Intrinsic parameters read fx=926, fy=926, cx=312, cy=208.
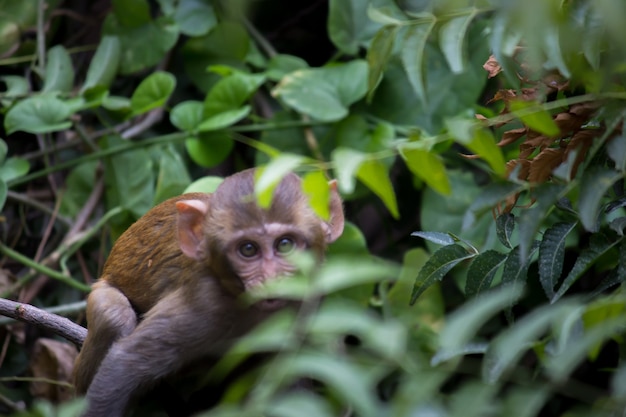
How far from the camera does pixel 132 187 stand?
586 centimetres

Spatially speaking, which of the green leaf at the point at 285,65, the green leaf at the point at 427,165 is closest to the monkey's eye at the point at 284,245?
the green leaf at the point at 427,165

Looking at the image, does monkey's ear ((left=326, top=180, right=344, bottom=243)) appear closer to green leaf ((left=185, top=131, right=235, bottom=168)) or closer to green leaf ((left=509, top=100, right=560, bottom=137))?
green leaf ((left=509, top=100, right=560, bottom=137))

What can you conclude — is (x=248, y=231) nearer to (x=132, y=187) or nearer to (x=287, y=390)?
(x=287, y=390)

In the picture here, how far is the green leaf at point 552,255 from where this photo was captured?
2.58 metres

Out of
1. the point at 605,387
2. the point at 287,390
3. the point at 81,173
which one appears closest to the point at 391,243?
the point at 605,387

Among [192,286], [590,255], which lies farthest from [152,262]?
[590,255]

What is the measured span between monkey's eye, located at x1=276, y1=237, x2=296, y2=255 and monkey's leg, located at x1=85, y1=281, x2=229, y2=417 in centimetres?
41

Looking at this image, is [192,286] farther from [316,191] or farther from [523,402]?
[523,402]

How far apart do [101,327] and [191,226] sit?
0.59m

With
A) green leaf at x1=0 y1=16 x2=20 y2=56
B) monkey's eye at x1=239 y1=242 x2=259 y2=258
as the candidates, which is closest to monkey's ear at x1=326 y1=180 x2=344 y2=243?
monkey's eye at x1=239 y1=242 x2=259 y2=258

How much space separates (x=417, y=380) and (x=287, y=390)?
7.38ft

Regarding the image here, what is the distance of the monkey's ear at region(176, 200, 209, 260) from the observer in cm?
381

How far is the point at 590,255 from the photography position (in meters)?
2.55

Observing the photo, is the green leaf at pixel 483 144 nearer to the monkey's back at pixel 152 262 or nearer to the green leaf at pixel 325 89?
the monkey's back at pixel 152 262
